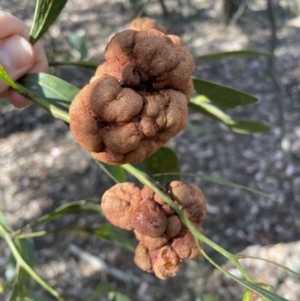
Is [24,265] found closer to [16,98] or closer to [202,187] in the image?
[16,98]

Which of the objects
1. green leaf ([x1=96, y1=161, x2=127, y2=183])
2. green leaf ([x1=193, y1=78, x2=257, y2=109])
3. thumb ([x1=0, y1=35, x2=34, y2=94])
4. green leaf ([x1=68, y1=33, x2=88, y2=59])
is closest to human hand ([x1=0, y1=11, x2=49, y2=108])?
thumb ([x1=0, y1=35, x2=34, y2=94])

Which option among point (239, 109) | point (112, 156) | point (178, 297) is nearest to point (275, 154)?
point (239, 109)

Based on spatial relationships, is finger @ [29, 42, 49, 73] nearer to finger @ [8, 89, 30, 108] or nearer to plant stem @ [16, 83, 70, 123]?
finger @ [8, 89, 30, 108]

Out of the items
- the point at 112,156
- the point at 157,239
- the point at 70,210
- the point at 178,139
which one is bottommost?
the point at 178,139

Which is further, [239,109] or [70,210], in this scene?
[239,109]

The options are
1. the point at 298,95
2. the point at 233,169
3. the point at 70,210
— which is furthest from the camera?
the point at 298,95

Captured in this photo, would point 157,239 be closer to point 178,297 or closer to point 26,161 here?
point 178,297
